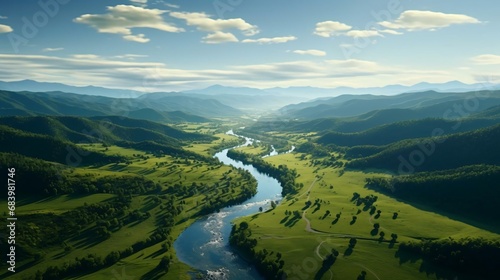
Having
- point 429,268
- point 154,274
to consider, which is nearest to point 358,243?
point 429,268

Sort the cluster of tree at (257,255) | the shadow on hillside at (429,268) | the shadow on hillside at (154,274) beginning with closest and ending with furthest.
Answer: the shadow on hillside at (429,268)
the shadow on hillside at (154,274)
the cluster of tree at (257,255)

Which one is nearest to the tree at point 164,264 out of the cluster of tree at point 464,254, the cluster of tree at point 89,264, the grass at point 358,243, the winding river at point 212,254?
the cluster of tree at point 89,264

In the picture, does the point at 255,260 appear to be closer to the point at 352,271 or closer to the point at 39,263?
the point at 352,271

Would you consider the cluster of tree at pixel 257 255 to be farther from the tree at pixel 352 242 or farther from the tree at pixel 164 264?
the tree at pixel 352 242

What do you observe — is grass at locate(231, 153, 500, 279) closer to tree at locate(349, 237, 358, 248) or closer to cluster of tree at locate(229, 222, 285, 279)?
tree at locate(349, 237, 358, 248)

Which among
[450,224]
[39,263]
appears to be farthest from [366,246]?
[39,263]

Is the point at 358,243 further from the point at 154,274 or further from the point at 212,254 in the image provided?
the point at 154,274
